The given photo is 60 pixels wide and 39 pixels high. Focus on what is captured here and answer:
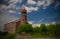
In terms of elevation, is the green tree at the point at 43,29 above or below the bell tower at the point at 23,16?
below

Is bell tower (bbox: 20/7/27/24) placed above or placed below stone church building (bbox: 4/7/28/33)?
above

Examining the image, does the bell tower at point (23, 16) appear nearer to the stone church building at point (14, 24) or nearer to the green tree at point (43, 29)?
the stone church building at point (14, 24)

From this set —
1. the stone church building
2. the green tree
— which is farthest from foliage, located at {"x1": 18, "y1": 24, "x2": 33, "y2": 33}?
the green tree

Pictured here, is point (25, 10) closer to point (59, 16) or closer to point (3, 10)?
point (3, 10)

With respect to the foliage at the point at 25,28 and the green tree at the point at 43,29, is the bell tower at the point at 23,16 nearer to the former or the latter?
the foliage at the point at 25,28

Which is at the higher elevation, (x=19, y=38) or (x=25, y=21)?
(x=25, y=21)

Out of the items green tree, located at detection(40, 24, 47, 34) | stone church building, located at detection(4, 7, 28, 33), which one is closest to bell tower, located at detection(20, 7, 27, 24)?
stone church building, located at detection(4, 7, 28, 33)

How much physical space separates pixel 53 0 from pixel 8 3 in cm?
71

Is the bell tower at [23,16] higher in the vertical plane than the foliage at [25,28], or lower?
higher

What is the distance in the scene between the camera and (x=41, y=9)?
271cm

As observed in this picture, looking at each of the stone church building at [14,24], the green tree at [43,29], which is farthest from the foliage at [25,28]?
the green tree at [43,29]

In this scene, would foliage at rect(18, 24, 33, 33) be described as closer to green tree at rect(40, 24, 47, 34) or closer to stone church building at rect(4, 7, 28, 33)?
stone church building at rect(4, 7, 28, 33)

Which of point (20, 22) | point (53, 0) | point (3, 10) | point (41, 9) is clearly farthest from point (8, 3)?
point (53, 0)

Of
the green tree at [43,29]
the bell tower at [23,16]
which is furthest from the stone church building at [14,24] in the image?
the green tree at [43,29]
